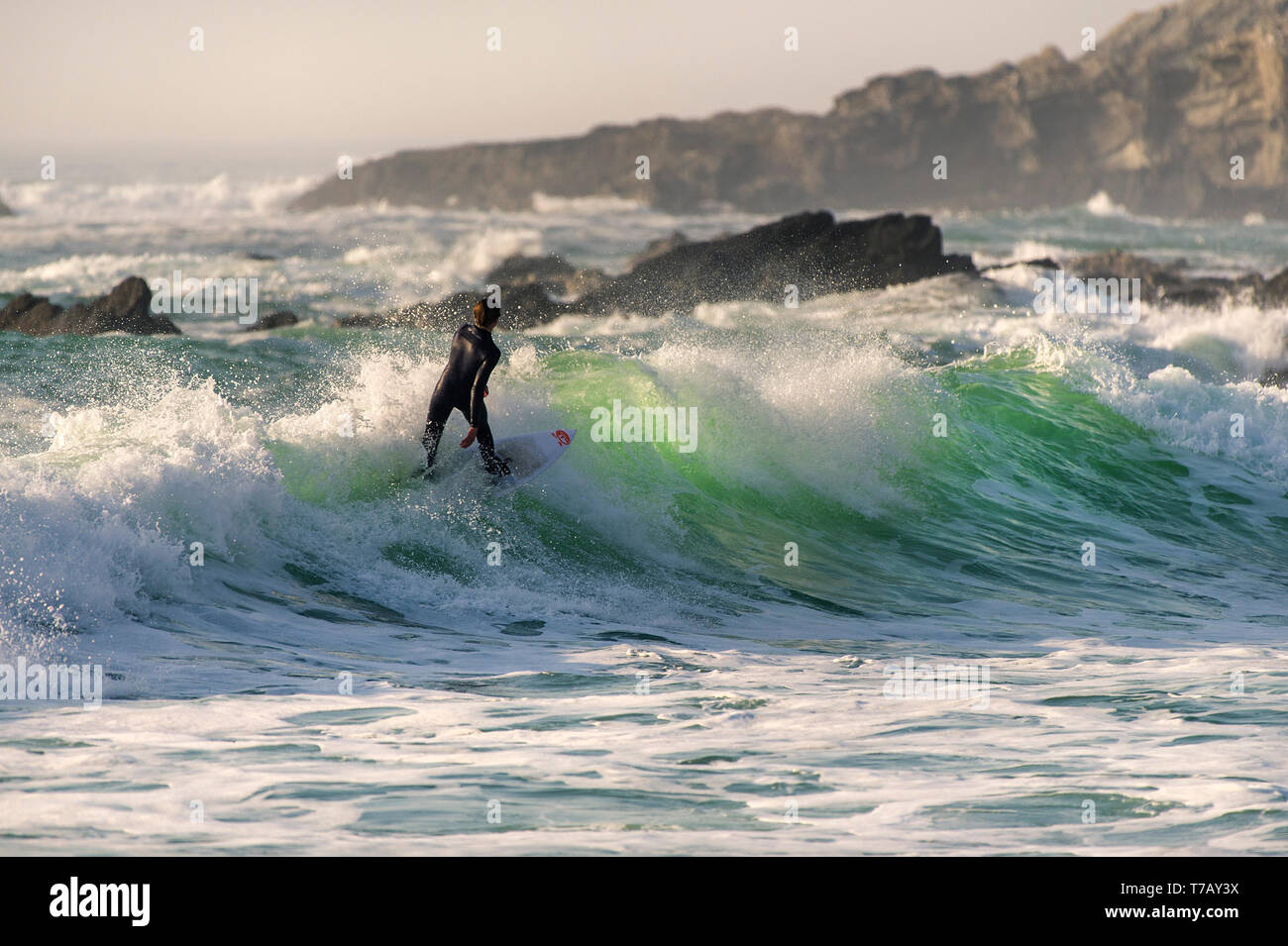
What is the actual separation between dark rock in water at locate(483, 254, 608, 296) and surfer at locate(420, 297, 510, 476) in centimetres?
4270

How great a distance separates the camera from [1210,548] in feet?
44.9

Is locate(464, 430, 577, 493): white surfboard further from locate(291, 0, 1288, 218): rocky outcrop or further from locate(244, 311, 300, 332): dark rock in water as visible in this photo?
locate(291, 0, 1288, 218): rocky outcrop

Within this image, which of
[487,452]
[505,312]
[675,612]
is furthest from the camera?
[505,312]

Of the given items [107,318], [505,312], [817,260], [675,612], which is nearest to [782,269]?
[817,260]

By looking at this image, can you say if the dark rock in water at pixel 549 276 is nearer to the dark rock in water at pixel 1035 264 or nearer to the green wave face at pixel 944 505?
the dark rock in water at pixel 1035 264

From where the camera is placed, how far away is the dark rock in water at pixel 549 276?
181 ft

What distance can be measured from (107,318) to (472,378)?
83.0 feet

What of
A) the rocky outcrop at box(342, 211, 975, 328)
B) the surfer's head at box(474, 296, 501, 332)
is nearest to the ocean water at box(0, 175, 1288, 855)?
the surfer's head at box(474, 296, 501, 332)

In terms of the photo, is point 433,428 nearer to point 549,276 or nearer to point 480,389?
point 480,389

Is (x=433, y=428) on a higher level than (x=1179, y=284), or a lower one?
lower

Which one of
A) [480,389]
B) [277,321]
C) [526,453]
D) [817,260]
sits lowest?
[526,453]

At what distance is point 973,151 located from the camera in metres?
180
